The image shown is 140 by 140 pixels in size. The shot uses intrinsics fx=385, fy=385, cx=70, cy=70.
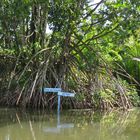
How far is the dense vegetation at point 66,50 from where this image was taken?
10.4 m

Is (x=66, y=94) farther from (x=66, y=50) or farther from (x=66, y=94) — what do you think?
(x=66, y=50)

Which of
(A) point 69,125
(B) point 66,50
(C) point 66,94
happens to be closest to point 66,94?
(C) point 66,94

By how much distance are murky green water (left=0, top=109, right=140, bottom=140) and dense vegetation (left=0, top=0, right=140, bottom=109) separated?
2.76ft

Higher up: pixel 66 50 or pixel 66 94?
pixel 66 50

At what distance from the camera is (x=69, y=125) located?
7.98 metres

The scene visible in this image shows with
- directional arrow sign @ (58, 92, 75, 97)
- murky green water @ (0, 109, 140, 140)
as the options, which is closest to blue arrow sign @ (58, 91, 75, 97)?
directional arrow sign @ (58, 92, 75, 97)

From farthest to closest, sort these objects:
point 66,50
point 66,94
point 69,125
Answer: point 66,50
point 66,94
point 69,125

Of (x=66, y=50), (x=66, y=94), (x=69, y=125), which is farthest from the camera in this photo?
(x=66, y=50)

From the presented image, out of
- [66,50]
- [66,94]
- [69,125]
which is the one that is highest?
[66,50]

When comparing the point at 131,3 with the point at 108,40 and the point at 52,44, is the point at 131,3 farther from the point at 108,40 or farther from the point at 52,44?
the point at 52,44

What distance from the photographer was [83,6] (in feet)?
35.2

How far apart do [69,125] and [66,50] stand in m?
3.62

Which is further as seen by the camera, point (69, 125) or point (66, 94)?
point (66, 94)

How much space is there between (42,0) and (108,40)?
2614 mm
